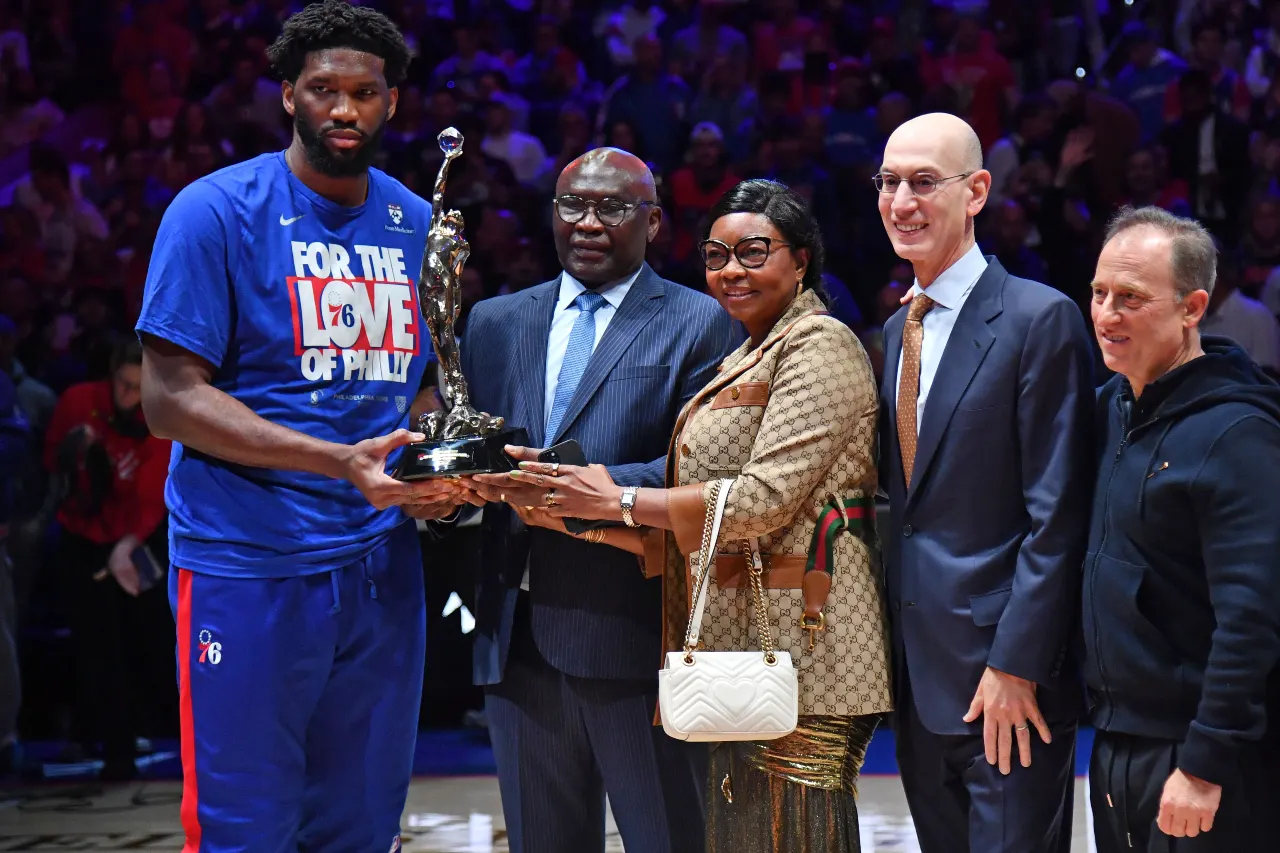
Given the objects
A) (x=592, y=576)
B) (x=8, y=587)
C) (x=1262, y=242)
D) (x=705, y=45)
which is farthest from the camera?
(x=705, y=45)

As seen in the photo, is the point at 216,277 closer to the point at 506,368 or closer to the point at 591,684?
the point at 506,368

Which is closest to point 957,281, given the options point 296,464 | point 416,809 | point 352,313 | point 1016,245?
point 352,313

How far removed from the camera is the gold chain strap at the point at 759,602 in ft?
8.84

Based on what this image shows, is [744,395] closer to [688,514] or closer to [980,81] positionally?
[688,514]

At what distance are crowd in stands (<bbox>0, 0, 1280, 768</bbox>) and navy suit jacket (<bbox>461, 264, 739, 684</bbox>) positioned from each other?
4.07 meters

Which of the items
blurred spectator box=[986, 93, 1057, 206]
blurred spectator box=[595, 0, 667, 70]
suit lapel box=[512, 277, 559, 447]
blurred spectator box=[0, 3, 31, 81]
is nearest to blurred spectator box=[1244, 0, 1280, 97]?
blurred spectator box=[986, 93, 1057, 206]

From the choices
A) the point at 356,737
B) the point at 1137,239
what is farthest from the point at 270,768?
the point at 1137,239

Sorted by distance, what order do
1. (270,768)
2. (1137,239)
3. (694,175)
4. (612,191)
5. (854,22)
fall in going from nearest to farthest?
1. (1137,239)
2. (270,768)
3. (612,191)
4. (694,175)
5. (854,22)

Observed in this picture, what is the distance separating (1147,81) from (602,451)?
640cm

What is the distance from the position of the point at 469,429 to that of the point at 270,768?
30.9 inches

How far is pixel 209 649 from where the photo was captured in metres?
2.92

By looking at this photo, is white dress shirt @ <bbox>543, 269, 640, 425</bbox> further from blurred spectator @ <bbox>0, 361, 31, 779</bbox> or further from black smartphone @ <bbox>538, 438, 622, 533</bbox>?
blurred spectator @ <bbox>0, 361, 31, 779</bbox>

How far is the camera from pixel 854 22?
9.57 m

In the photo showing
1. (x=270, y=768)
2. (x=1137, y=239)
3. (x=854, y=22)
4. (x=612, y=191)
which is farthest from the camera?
(x=854, y=22)
